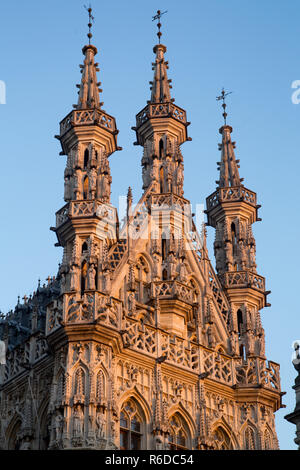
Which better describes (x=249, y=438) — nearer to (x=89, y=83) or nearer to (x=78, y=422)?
(x=78, y=422)

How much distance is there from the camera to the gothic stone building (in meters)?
34.3

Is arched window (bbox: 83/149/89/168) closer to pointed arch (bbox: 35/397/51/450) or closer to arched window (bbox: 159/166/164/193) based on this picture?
arched window (bbox: 159/166/164/193)

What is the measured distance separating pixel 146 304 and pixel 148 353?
2.87 m

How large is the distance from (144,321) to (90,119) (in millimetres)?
7735

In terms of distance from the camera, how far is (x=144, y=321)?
1506 inches

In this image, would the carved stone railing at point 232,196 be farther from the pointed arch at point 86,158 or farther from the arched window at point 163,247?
the pointed arch at point 86,158

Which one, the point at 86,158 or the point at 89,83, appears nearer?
the point at 86,158

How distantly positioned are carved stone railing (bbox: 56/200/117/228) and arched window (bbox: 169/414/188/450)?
731cm

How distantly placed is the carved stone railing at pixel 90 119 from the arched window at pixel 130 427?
10.5 m

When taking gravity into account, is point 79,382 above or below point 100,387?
above

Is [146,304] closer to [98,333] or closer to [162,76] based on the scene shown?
[98,333]

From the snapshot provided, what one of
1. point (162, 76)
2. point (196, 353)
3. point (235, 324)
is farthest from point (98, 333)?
point (162, 76)

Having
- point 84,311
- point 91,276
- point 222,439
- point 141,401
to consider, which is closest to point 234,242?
point 222,439
